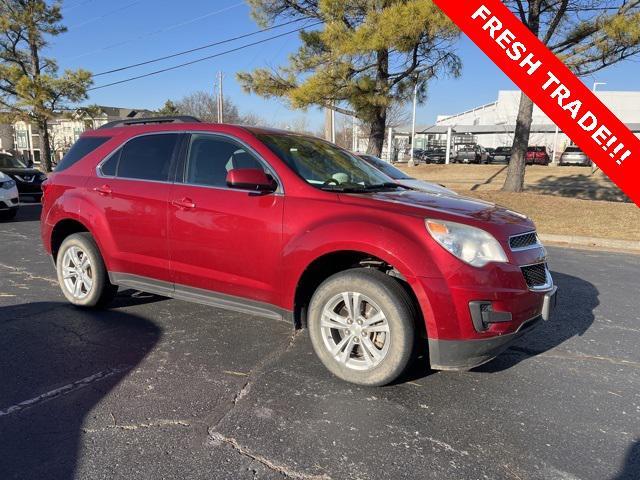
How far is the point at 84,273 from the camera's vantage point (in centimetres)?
472

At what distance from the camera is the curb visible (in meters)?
9.55

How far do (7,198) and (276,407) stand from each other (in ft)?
33.7

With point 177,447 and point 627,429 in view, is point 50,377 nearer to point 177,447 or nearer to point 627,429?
point 177,447

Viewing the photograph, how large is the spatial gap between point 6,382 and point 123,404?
927mm

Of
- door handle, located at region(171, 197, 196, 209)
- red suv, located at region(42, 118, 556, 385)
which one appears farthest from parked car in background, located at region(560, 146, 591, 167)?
door handle, located at region(171, 197, 196, 209)

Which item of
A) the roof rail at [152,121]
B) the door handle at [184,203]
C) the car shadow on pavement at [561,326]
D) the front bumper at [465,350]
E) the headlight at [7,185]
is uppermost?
the roof rail at [152,121]

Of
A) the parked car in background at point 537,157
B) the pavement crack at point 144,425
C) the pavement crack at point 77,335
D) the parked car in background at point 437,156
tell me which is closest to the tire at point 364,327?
the pavement crack at point 144,425

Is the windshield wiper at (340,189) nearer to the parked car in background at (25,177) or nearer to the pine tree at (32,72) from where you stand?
the parked car in background at (25,177)

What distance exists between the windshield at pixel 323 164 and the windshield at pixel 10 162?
15.0 metres

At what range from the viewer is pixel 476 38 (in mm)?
5426

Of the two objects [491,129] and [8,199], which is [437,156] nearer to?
[491,129]

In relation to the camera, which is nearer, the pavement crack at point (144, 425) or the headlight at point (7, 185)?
the pavement crack at point (144, 425)

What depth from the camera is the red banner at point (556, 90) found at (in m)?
4.95

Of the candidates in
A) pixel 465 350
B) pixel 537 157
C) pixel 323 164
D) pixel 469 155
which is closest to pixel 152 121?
pixel 323 164
